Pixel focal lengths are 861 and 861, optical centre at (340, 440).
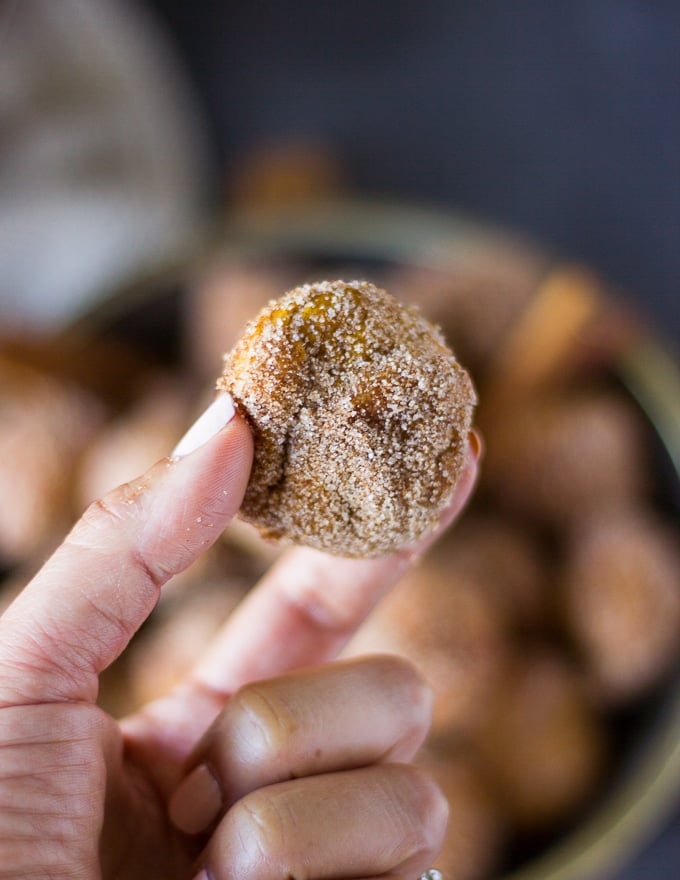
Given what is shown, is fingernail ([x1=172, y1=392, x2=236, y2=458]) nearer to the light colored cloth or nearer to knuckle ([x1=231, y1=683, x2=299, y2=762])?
knuckle ([x1=231, y1=683, x2=299, y2=762])

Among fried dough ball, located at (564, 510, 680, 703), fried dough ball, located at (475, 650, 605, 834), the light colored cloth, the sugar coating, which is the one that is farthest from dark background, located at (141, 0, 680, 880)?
the sugar coating

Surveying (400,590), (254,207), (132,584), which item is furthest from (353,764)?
(254,207)

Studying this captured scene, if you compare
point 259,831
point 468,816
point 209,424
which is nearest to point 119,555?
point 209,424

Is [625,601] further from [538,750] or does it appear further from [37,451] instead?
[37,451]

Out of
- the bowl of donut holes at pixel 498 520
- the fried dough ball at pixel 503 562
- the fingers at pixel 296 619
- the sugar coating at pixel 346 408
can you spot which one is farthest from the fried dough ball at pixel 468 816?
the sugar coating at pixel 346 408

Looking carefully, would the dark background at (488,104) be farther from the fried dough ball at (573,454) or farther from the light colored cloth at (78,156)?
Answer: the fried dough ball at (573,454)
